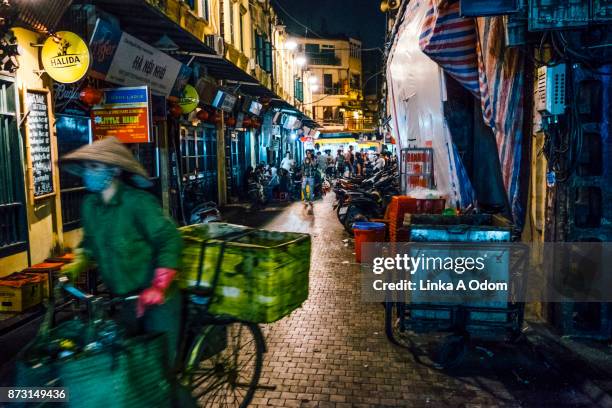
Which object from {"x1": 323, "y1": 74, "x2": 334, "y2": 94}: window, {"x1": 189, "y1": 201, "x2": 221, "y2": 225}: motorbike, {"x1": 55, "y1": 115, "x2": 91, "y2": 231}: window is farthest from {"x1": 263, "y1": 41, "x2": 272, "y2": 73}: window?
{"x1": 323, "y1": 74, "x2": 334, "y2": 94}: window

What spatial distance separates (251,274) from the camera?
331 cm

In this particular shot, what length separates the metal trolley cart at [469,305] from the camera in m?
4.77

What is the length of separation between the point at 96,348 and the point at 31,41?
6678 mm

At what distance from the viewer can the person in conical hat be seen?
9.93ft

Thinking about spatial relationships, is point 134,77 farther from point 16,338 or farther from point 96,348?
point 96,348

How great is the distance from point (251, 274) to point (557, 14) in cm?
430

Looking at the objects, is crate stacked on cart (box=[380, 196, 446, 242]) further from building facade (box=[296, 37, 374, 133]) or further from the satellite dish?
building facade (box=[296, 37, 374, 133])

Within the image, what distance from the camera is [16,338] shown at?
5.57 metres

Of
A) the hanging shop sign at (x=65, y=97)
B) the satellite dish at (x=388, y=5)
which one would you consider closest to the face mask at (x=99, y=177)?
the hanging shop sign at (x=65, y=97)

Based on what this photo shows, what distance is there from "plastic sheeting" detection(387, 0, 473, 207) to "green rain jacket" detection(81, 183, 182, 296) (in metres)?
6.10

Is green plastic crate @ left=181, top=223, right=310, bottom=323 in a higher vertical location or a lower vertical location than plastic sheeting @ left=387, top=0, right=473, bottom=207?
lower

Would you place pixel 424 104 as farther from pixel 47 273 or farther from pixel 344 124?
pixel 344 124

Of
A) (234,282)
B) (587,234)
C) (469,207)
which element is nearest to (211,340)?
(234,282)

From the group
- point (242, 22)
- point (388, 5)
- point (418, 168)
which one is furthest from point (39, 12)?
point (242, 22)
